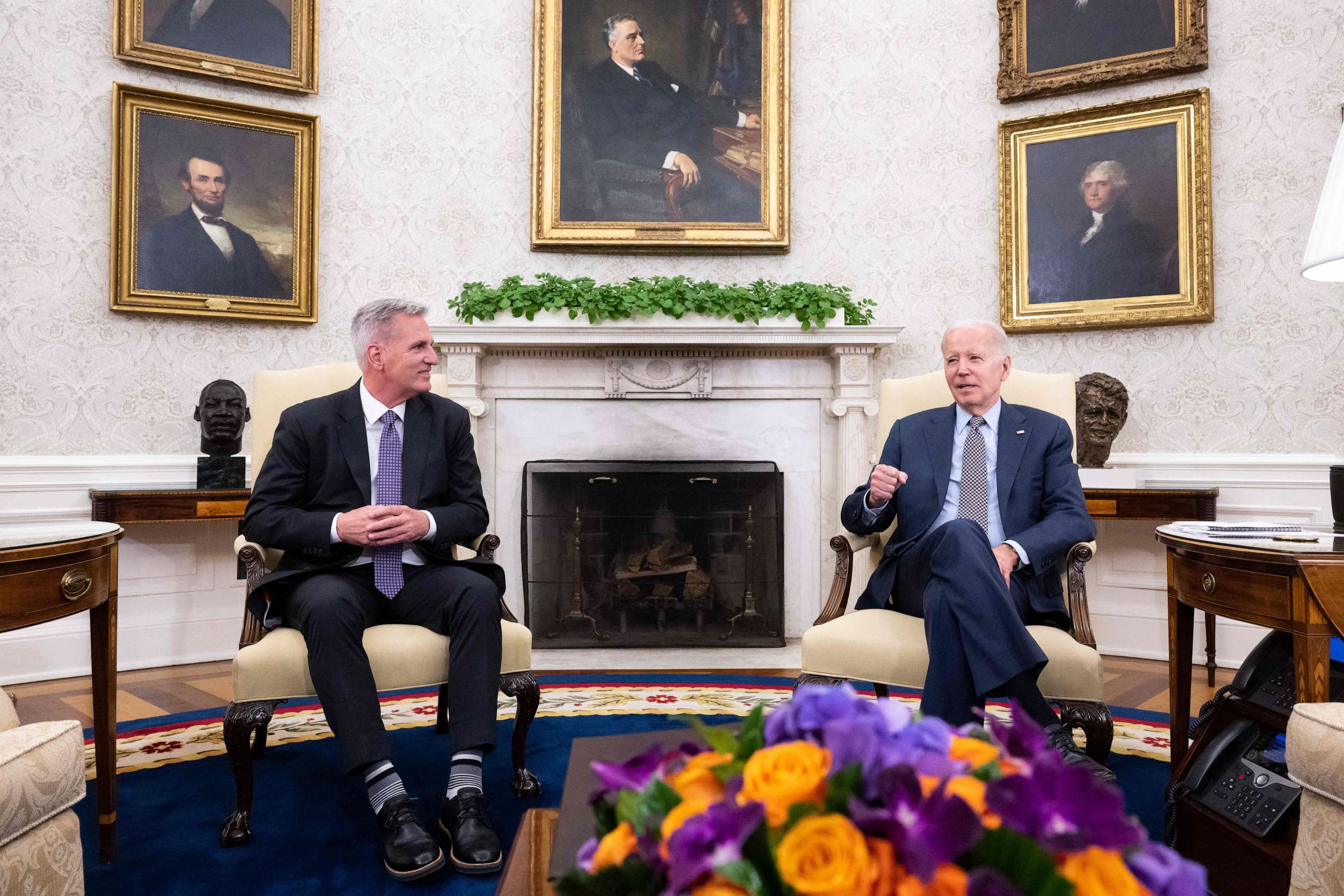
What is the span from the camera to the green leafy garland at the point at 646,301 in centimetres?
432

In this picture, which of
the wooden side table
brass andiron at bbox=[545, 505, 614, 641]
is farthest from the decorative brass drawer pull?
brass andiron at bbox=[545, 505, 614, 641]

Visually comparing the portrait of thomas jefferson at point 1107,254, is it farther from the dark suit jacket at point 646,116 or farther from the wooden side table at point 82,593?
the wooden side table at point 82,593

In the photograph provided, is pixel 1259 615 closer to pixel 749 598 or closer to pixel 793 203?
pixel 749 598

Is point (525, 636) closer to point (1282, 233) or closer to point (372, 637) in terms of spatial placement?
point (372, 637)

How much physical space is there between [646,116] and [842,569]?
10.7ft

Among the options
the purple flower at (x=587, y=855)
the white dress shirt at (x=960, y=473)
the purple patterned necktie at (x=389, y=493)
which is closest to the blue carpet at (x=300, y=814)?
the purple patterned necktie at (x=389, y=493)

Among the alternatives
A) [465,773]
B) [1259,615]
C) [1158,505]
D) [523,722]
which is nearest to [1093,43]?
[1158,505]

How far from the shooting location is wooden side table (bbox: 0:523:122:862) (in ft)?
5.81

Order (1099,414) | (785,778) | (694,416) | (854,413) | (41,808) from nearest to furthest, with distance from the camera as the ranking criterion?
(785,778), (41,808), (1099,414), (854,413), (694,416)

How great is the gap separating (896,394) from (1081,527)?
3.07ft

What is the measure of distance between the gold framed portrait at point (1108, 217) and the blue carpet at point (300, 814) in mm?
2600

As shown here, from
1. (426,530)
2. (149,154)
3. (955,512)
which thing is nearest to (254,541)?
(426,530)

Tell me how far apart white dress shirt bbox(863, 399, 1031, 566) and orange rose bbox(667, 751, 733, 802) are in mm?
2006

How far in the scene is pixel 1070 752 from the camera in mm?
1972
